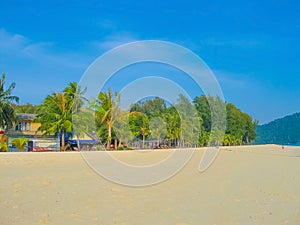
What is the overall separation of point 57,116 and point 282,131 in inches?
5075

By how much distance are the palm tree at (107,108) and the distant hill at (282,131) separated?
102078 millimetres

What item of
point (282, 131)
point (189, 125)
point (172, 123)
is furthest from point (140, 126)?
point (282, 131)

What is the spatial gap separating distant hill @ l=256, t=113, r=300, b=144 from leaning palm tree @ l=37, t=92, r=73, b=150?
106m

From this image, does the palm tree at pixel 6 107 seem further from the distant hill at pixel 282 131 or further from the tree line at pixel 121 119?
the distant hill at pixel 282 131

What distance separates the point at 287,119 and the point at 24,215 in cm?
15713

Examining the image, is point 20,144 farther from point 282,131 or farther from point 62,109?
point 282,131

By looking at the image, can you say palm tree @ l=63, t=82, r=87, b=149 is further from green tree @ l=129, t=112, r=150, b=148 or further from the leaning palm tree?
green tree @ l=129, t=112, r=150, b=148

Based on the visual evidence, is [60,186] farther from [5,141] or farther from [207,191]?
[5,141]

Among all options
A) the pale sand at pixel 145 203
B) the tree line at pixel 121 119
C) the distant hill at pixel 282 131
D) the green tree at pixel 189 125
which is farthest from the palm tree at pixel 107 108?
the distant hill at pixel 282 131

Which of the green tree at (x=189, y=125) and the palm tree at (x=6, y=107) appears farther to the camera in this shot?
the green tree at (x=189, y=125)

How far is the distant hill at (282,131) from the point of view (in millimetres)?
133000

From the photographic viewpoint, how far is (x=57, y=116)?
99.9 ft

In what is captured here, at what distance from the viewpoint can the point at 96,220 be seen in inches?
210

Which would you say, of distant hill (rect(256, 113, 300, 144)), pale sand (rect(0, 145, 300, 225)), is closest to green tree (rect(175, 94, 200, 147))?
pale sand (rect(0, 145, 300, 225))
